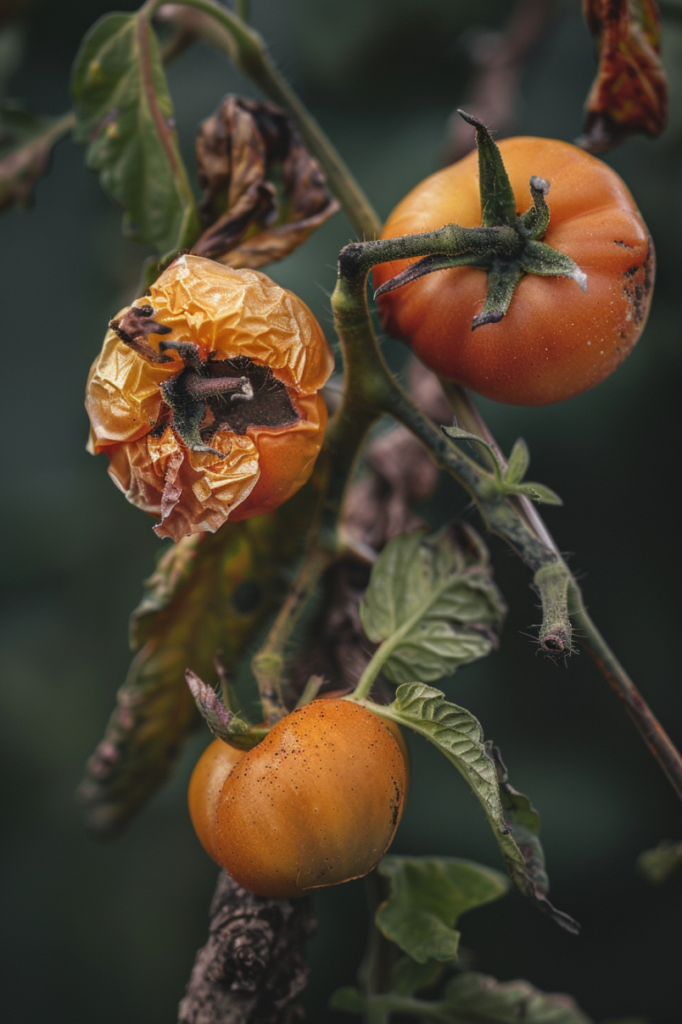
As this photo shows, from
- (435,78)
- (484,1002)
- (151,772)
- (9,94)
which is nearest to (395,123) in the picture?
(435,78)

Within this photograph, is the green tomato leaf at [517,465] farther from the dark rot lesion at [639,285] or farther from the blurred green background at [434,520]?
the blurred green background at [434,520]

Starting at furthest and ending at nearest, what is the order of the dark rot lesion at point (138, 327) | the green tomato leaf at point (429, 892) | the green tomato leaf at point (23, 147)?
the green tomato leaf at point (23, 147) → the green tomato leaf at point (429, 892) → the dark rot lesion at point (138, 327)

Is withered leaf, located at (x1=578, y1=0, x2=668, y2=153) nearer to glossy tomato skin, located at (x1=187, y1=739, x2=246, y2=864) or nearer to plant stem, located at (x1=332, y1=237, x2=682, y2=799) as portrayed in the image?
plant stem, located at (x1=332, y1=237, x2=682, y2=799)

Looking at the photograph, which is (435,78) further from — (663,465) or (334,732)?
(334,732)

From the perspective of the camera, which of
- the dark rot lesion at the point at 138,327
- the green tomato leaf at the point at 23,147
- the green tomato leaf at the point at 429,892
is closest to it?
the dark rot lesion at the point at 138,327

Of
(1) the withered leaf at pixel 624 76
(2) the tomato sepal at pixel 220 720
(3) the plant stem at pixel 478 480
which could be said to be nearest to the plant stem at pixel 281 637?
(2) the tomato sepal at pixel 220 720
